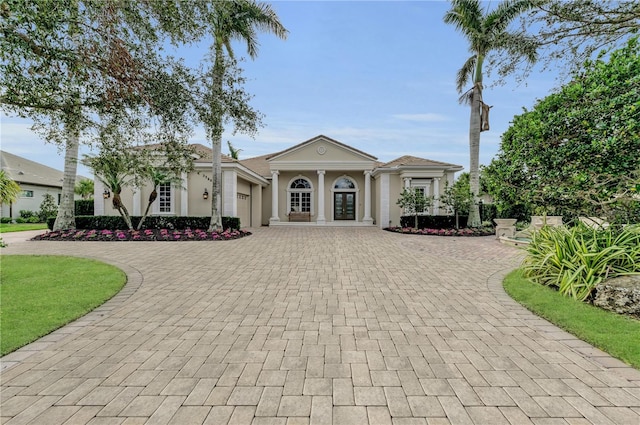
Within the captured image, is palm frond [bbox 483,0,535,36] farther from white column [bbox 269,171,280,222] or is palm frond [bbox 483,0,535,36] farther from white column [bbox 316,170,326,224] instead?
white column [bbox 269,171,280,222]

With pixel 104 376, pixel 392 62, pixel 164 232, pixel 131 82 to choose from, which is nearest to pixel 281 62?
pixel 392 62

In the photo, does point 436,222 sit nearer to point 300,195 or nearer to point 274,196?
point 300,195

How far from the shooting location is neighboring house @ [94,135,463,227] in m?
15.8

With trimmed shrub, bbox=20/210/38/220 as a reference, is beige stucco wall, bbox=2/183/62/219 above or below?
above

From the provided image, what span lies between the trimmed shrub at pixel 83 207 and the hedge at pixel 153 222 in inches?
144

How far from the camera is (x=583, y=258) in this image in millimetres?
4891

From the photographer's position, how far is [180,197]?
15859 millimetres

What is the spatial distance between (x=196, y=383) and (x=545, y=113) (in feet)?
23.2

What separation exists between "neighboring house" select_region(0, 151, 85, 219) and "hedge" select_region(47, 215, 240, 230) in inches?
534

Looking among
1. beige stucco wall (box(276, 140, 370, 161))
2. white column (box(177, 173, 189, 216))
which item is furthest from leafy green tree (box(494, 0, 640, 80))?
white column (box(177, 173, 189, 216))

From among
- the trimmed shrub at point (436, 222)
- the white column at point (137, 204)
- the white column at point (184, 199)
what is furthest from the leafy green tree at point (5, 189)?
the trimmed shrub at point (436, 222)

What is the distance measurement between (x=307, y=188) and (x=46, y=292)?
17604 mm

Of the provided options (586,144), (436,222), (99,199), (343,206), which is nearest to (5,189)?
(99,199)

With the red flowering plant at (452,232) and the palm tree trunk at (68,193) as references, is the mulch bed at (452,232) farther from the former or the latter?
the palm tree trunk at (68,193)
